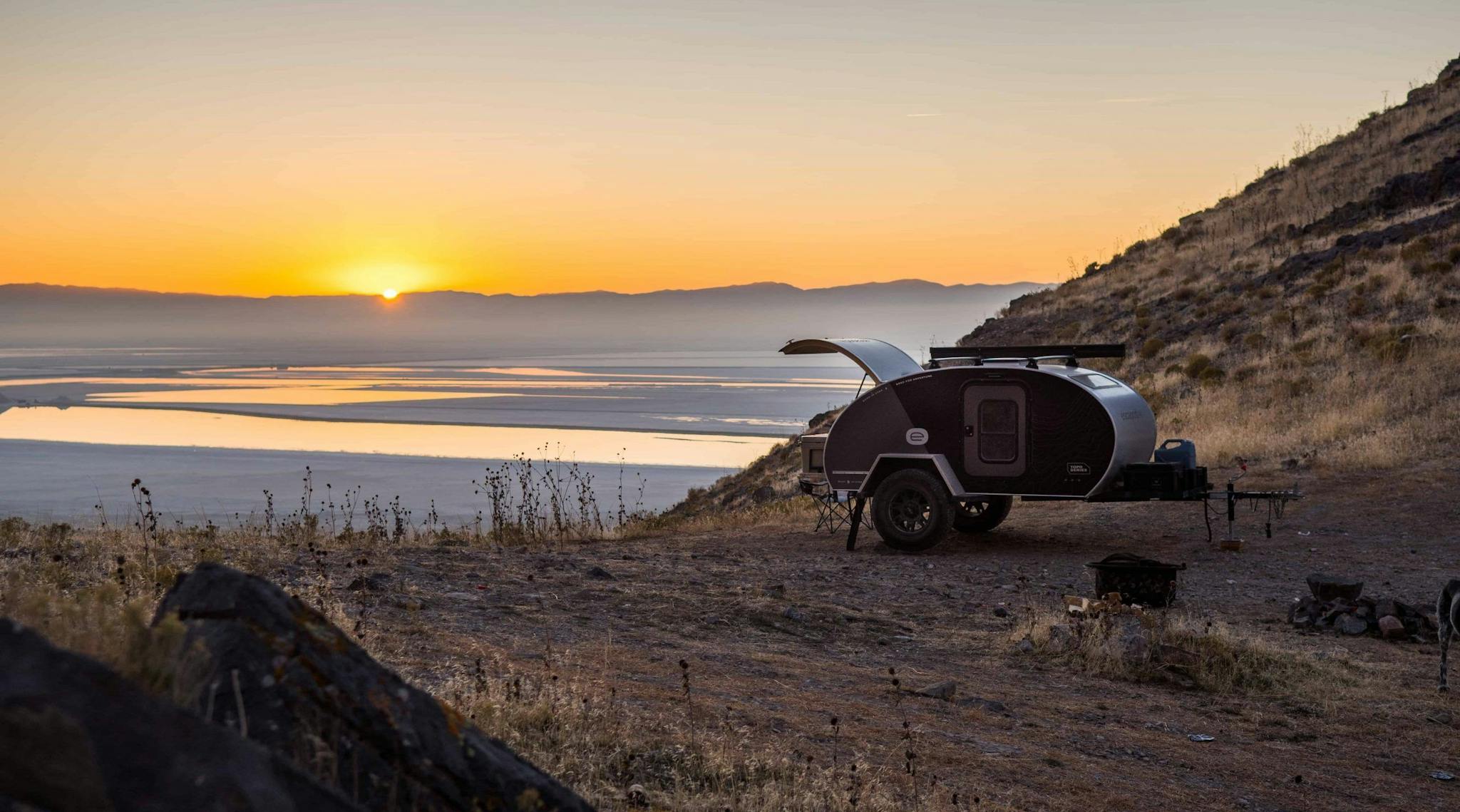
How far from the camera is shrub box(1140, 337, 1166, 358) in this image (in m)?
31.8

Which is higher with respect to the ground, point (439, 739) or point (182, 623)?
point (182, 623)

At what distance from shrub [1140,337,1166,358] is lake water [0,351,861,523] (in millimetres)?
10971

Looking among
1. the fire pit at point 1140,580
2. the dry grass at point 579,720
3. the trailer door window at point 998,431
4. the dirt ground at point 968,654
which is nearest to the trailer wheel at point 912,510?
the dirt ground at point 968,654

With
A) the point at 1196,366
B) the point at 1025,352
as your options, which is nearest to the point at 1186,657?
the point at 1025,352

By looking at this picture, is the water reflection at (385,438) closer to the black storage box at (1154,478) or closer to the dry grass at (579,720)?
the black storage box at (1154,478)

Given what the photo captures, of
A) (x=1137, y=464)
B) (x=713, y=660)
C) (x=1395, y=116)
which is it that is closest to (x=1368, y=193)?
(x=1395, y=116)

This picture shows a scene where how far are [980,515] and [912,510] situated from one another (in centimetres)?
200

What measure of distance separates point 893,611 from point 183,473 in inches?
798

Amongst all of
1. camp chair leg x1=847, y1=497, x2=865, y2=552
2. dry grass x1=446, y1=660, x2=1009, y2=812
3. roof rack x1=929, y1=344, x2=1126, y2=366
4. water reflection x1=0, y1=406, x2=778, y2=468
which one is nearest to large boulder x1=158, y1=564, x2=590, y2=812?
dry grass x1=446, y1=660, x2=1009, y2=812

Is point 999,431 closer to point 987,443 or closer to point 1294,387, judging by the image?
point 987,443

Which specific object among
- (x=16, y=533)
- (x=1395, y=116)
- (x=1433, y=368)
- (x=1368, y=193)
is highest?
(x=1395, y=116)

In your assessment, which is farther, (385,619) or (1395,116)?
(1395,116)

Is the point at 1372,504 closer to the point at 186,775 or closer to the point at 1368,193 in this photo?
the point at 186,775

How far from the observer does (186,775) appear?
232cm
